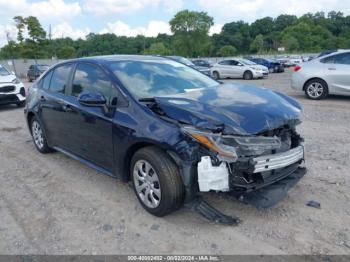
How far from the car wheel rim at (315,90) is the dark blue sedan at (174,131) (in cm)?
672

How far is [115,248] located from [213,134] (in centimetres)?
136

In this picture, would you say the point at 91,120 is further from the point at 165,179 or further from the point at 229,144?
the point at 229,144

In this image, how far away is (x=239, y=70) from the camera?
21906 mm

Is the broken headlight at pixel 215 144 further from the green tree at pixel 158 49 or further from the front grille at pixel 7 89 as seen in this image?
the green tree at pixel 158 49

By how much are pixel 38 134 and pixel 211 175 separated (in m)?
3.85

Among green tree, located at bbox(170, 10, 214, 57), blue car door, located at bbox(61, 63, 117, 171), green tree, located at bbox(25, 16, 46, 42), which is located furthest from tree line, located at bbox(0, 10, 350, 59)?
blue car door, located at bbox(61, 63, 117, 171)

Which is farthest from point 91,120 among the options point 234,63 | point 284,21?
point 284,21

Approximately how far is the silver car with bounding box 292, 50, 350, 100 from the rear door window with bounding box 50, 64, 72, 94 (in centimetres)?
773

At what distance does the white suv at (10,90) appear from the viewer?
10500mm

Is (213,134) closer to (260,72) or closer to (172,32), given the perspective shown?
(260,72)

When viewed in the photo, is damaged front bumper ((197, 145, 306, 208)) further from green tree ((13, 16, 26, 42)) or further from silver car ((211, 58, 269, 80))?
green tree ((13, 16, 26, 42))

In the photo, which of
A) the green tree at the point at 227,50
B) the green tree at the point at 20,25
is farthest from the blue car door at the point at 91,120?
the green tree at the point at 227,50

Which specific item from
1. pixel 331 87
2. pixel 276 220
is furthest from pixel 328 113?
pixel 276 220

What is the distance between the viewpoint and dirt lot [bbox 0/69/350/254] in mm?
2885
